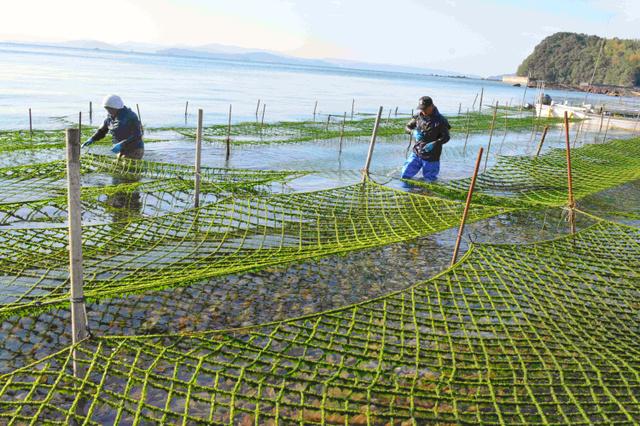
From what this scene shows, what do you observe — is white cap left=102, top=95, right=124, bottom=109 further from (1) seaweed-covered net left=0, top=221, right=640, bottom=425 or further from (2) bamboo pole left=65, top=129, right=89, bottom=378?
(2) bamboo pole left=65, top=129, right=89, bottom=378

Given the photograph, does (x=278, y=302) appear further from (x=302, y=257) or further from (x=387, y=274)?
(x=387, y=274)

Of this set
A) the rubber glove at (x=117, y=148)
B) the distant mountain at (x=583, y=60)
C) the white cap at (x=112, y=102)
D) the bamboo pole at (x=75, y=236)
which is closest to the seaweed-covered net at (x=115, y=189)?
the rubber glove at (x=117, y=148)

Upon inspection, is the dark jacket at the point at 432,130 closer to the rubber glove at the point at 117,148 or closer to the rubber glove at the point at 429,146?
the rubber glove at the point at 429,146

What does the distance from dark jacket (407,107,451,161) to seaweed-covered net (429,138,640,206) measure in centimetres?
80

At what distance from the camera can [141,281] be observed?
15.0ft

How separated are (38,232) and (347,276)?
162 inches

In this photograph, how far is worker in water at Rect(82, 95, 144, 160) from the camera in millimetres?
9914

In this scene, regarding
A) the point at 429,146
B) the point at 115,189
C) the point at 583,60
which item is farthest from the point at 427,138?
the point at 583,60

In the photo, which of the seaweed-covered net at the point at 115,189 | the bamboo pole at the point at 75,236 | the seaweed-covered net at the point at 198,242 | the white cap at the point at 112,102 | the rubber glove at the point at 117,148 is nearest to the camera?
the bamboo pole at the point at 75,236

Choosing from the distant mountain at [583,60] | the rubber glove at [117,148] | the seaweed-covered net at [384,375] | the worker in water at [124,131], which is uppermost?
the distant mountain at [583,60]

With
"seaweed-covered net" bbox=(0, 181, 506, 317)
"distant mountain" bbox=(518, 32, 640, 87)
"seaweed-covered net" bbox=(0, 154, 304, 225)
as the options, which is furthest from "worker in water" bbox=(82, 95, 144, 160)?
"distant mountain" bbox=(518, 32, 640, 87)

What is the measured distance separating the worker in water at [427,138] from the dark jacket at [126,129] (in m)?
5.82

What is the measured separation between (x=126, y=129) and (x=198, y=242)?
5.25m

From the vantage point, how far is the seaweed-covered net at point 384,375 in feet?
11.0
